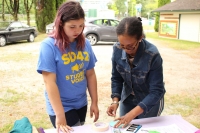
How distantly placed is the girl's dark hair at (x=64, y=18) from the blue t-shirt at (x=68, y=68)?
0.03m

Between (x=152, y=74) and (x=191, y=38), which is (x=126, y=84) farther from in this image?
(x=191, y=38)

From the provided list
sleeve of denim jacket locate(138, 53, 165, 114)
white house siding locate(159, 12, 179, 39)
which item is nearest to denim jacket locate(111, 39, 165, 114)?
sleeve of denim jacket locate(138, 53, 165, 114)

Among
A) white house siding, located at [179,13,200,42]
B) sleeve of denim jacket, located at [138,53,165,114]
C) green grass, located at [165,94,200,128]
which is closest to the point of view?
sleeve of denim jacket, located at [138,53,165,114]

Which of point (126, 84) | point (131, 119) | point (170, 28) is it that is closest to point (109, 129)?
point (131, 119)

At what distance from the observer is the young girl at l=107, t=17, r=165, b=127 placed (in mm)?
1473

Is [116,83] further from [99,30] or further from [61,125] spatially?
[99,30]

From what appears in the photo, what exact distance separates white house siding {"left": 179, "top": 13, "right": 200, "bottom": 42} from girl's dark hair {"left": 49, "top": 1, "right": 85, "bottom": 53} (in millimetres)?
13416

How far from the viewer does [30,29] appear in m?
11.5

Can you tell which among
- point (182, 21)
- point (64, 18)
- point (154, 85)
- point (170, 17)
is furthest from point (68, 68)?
point (170, 17)

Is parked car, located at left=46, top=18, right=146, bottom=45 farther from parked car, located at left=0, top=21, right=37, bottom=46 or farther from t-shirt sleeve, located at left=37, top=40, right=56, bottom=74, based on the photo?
t-shirt sleeve, located at left=37, top=40, right=56, bottom=74

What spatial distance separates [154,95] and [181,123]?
0.26 meters

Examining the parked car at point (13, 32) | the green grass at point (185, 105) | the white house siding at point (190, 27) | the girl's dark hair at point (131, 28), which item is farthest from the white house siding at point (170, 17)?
the girl's dark hair at point (131, 28)

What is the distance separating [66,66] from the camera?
147 cm

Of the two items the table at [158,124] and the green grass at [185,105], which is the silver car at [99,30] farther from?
the table at [158,124]
